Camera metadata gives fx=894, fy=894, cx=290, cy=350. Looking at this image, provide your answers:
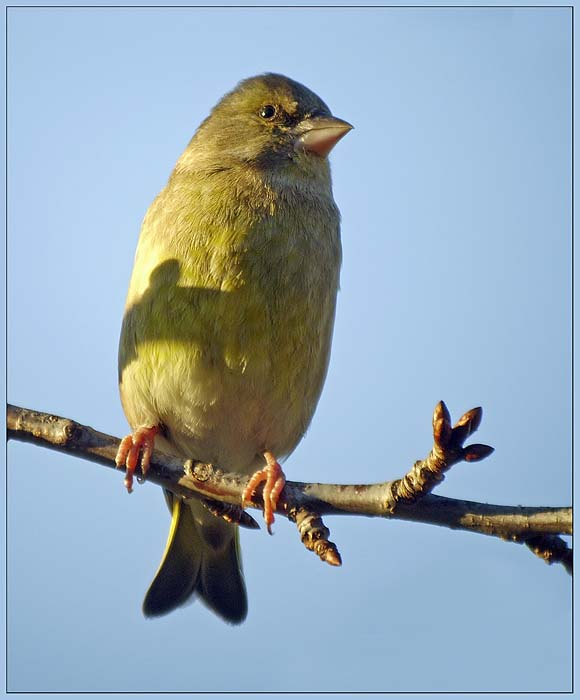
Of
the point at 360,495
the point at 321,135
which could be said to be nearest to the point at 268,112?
the point at 321,135

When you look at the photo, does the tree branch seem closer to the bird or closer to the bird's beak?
the bird

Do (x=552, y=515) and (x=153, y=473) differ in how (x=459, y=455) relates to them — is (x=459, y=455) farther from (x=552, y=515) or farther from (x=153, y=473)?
(x=153, y=473)

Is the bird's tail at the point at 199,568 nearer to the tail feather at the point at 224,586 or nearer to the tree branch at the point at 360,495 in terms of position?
the tail feather at the point at 224,586

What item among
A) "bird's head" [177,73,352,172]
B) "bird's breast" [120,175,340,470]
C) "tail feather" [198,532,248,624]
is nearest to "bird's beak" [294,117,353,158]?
"bird's head" [177,73,352,172]

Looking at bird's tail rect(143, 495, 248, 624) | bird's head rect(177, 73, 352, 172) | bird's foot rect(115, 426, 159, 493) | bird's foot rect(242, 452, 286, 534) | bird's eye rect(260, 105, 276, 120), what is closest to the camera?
bird's foot rect(242, 452, 286, 534)

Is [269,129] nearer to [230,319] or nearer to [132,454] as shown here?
[230,319]

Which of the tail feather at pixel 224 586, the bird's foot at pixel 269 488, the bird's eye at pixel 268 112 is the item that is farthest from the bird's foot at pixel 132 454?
the bird's eye at pixel 268 112

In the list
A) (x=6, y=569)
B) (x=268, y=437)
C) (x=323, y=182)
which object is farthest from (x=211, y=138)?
(x=6, y=569)
